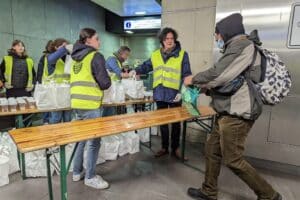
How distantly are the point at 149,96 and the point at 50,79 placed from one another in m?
1.34

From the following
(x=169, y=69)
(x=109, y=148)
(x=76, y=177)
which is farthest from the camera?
(x=109, y=148)

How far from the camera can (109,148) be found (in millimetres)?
2898

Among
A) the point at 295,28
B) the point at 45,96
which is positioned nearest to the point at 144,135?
the point at 45,96

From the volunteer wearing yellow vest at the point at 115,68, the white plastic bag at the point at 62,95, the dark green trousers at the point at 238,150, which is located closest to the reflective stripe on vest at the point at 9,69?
the volunteer wearing yellow vest at the point at 115,68

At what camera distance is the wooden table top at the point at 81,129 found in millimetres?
1489

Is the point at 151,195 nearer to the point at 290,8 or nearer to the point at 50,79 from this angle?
the point at 50,79

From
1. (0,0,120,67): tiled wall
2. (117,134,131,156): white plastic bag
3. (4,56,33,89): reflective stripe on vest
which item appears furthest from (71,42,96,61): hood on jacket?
(0,0,120,67): tiled wall

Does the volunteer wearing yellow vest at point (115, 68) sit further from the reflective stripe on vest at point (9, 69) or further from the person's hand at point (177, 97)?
the reflective stripe on vest at point (9, 69)

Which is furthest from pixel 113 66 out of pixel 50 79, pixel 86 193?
pixel 86 193

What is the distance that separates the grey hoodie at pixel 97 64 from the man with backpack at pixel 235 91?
2.43 feet

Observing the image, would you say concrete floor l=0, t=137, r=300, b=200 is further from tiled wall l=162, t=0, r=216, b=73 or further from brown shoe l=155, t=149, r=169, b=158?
tiled wall l=162, t=0, r=216, b=73

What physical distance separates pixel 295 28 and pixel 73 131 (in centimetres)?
246

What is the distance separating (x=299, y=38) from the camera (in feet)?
8.25

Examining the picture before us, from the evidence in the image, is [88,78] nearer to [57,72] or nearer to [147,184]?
[57,72]
